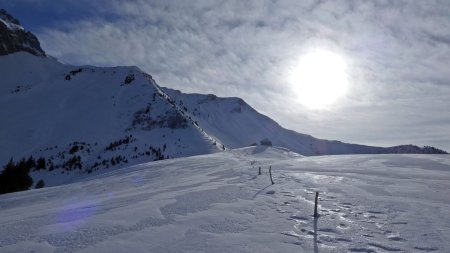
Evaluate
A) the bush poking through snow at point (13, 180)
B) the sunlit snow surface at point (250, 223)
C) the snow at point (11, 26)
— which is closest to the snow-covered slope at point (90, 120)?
the bush poking through snow at point (13, 180)

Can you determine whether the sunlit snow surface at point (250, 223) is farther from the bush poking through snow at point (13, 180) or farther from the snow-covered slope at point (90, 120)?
the snow-covered slope at point (90, 120)

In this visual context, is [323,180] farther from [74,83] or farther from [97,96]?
[74,83]

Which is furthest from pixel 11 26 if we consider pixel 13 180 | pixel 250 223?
pixel 250 223

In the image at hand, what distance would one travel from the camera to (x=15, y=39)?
5763 inches

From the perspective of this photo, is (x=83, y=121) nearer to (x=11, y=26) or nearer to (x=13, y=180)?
(x=13, y=180)

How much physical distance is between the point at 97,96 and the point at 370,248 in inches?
4071

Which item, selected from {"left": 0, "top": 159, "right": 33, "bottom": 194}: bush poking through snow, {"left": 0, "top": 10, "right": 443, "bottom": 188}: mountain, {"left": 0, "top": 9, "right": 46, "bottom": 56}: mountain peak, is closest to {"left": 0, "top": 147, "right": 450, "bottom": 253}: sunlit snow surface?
{"left": 0, "top": 159, "right": 33, "bottom": 194}: bush poking through snow

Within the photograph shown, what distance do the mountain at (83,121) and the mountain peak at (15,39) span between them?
3.03 feet

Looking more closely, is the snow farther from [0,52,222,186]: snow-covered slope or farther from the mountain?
[0,52,222,186]: snow-covered slope

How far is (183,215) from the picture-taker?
36.6 feet

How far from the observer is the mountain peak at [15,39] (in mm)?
140625

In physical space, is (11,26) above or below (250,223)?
above

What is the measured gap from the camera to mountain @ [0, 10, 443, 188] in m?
68.6

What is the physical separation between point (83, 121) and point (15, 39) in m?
81.8
